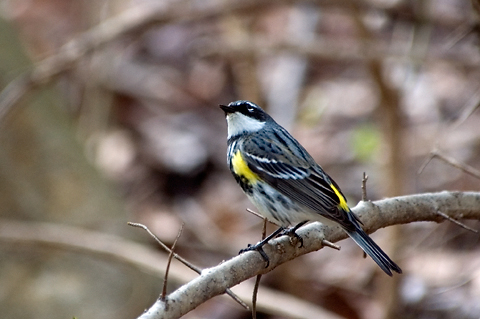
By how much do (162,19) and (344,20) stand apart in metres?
5.74

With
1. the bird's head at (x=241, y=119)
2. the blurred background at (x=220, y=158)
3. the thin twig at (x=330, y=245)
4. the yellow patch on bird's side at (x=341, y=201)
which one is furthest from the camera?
the blurred background at (x=220, y=158)

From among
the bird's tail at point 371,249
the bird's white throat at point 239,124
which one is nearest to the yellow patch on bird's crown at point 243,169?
the bird's white throat at point 239,124

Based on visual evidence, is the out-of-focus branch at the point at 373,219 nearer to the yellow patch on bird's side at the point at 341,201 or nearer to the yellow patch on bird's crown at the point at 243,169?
the yellow patch on bird's side at the point at 341,201

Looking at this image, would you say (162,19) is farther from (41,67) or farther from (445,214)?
(445,214)

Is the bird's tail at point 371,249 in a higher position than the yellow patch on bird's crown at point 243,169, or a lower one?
lower

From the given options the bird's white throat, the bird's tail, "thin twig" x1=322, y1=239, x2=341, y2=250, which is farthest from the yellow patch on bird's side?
the bird's white throat

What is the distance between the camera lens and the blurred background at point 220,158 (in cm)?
624

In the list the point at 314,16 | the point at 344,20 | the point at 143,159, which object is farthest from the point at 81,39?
the point at 344,20

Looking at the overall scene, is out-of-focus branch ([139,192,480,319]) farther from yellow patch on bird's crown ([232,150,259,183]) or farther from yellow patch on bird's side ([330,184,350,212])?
yellow patch on bird's crown ([232,150,259,183])

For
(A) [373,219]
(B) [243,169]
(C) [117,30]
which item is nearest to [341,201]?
(A) [373,219]

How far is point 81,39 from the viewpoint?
676 centimetres

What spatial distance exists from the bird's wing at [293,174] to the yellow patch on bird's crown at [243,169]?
0.03 m

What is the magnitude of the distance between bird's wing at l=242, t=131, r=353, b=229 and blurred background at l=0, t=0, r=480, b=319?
37.2 inches

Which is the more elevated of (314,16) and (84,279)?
(314,16)
